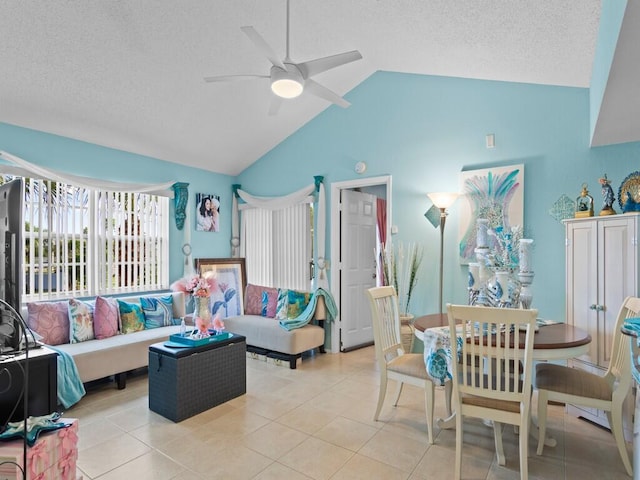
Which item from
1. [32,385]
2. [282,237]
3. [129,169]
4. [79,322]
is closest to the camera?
[32,385]

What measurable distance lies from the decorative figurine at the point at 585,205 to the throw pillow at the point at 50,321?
4.77 meters

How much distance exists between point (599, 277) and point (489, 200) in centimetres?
117

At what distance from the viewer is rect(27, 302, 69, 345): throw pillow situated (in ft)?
11.0

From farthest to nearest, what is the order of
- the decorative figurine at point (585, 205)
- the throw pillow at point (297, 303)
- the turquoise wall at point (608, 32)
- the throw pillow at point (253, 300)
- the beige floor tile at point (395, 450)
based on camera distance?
1. the throw pillow at point (253, 300)
2. the throw pillow at point (297, 303)
3. the decorative figurine at point (585, 205)
4. the beige floor tile at point (395, 450)
5. the turquoise wall at point (608, 32)

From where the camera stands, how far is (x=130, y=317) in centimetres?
399

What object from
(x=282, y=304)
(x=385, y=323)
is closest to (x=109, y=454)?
(x=385, y=323)

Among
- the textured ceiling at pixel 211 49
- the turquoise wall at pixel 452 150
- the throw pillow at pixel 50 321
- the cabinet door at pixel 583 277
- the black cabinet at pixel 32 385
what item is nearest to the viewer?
the black cabinet at pixel 32 385

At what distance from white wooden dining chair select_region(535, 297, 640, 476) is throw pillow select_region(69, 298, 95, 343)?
3.95 m

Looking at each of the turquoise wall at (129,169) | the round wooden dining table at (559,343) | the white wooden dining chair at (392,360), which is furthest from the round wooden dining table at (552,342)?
the turquoise wall at (129,169)

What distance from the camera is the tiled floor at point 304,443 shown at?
2205 millimetres

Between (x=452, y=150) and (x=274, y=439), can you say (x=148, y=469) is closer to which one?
(x=274, y=439)

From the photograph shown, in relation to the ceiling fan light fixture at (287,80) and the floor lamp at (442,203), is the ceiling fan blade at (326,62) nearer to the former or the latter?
the ceiling fan light fixture at (287,80)

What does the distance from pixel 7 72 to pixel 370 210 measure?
13.9 feet

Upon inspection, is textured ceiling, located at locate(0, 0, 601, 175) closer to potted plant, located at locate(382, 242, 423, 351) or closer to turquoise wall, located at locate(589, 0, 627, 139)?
turquoise wall, located at locate(589, 0, 627, 139)
